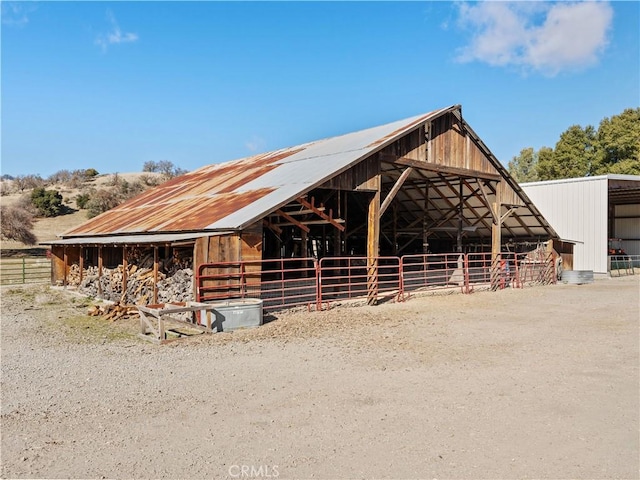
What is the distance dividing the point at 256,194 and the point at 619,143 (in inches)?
1815

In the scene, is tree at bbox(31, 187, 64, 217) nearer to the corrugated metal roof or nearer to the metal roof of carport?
the metal roof of carport

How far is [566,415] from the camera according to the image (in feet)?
18.2

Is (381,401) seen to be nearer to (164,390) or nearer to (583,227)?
(164,390)

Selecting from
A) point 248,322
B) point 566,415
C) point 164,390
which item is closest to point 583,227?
point 248,322

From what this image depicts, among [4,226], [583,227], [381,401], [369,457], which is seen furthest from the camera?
[4,226]

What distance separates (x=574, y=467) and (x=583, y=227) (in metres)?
24.0

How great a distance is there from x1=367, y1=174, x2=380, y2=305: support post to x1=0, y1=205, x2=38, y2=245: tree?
34.0 meters

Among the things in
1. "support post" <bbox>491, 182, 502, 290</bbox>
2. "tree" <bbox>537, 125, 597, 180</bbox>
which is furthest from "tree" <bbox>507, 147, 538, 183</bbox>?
"support post" <bbox>491, 182, 502, 290</bbox>

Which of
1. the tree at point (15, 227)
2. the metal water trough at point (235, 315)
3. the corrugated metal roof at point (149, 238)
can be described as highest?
the tree at point (15, 227)

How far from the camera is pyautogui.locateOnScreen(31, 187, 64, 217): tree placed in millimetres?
51031

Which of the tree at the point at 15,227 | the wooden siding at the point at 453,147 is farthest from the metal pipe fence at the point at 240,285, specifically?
the tree at the point at 15,227

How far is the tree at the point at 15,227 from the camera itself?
39094mm

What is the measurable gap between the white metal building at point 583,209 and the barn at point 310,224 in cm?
275

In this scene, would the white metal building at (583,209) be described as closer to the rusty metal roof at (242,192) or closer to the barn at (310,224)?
the barn at (310,224)
